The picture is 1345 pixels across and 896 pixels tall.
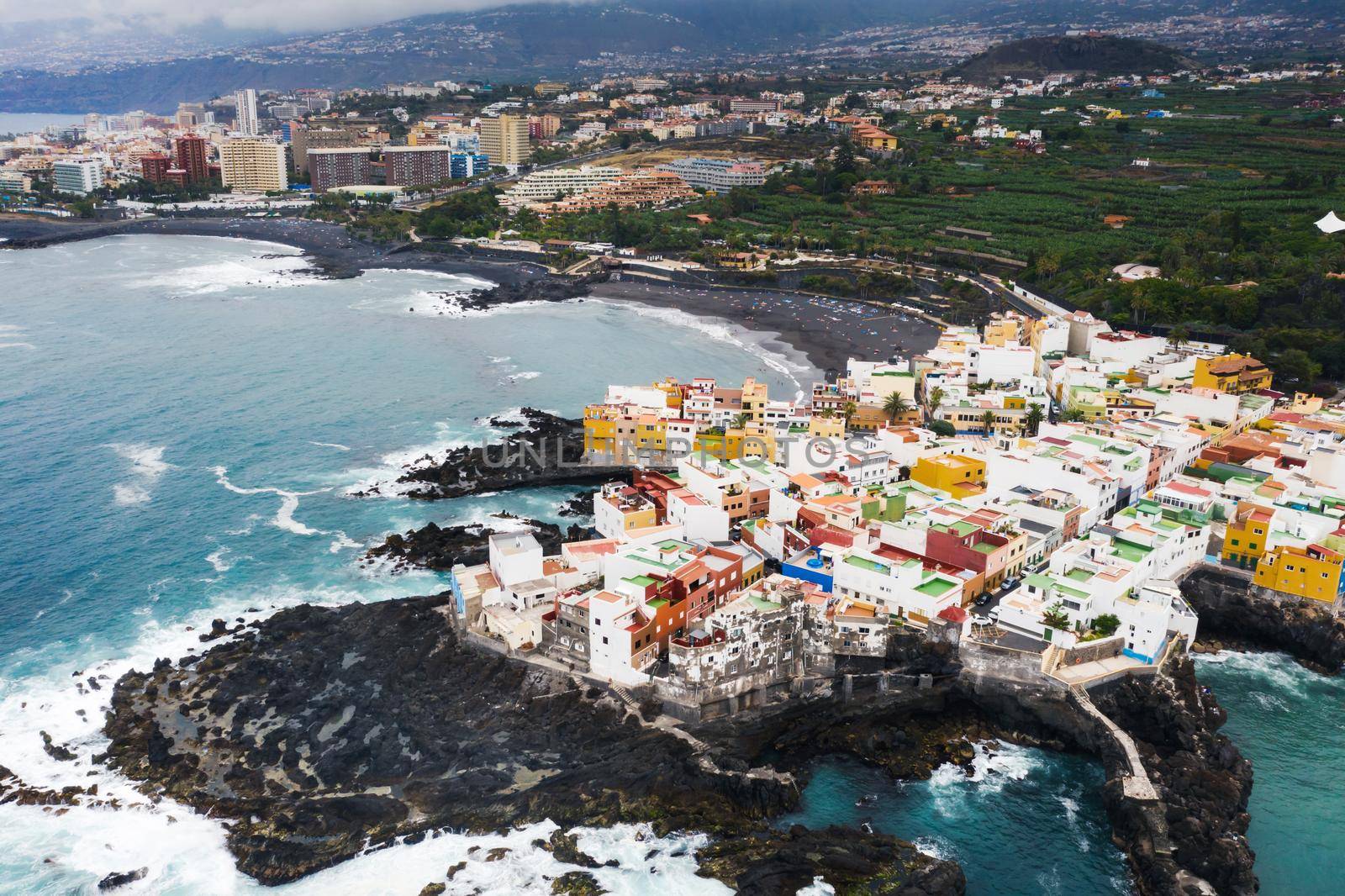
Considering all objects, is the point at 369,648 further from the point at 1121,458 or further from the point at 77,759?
the point at 1121,458

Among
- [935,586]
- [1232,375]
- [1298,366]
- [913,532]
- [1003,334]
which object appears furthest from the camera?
[1003,334]

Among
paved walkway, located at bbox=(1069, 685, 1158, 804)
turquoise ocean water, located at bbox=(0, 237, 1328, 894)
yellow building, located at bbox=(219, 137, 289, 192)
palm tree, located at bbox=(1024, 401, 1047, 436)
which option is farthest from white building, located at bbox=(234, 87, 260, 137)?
paved walkway, located at bbox=(1069, 685, 1158, 804)

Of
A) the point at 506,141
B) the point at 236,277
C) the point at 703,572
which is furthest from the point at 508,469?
the point at 506,141

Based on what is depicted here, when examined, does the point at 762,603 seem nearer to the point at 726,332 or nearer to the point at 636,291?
the point at 726,332

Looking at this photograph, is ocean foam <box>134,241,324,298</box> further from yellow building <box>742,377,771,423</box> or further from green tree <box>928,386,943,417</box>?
green tree <box>928,386,943,417</box>

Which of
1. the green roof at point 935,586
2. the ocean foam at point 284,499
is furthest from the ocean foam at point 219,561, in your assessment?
the green roof at point 935,586

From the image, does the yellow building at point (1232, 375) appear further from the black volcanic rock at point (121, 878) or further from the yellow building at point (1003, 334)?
the black volcanic rock at point (121, 878)

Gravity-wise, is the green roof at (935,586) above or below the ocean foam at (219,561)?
above
